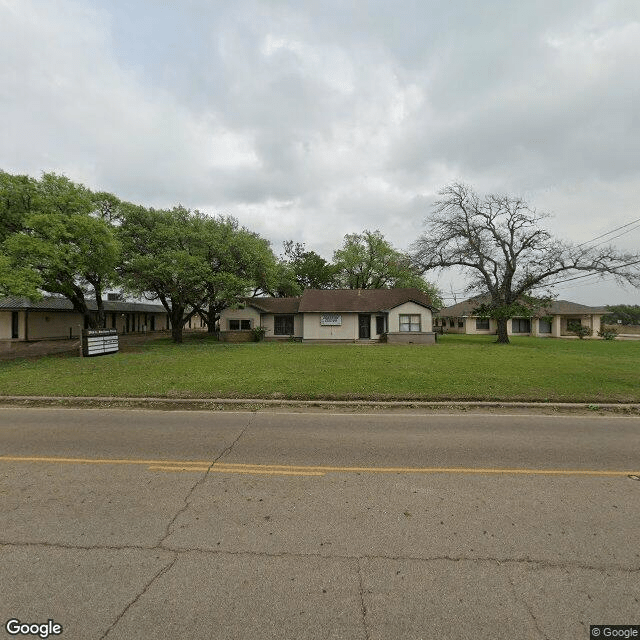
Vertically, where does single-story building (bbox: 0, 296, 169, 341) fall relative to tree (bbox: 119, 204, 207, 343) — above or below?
below

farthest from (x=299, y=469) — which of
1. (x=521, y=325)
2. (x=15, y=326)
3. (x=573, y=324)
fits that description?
(x=521, y=325)

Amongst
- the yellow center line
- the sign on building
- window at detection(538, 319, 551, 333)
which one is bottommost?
the yellow center line

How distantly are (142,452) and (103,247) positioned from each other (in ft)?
53.7

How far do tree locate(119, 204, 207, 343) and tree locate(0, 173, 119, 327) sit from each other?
175 centimetres

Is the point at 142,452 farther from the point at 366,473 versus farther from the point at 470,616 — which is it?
the point at 470,616

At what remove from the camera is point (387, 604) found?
261cm

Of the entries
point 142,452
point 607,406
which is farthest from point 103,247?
point 607,406

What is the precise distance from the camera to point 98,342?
18.7 meters

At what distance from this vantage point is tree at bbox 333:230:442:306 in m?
42.2

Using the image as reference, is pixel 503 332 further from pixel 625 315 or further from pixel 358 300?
pixel 625 315

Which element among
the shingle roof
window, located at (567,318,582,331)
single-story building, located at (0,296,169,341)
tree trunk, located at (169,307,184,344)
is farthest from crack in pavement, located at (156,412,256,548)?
window, located at (567,318,582,331)

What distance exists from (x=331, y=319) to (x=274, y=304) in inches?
248

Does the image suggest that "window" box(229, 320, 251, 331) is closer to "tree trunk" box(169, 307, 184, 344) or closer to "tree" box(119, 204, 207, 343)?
"tree trunk" box(169, 307, 184, 344)

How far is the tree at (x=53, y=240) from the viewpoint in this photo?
53.5 ft
